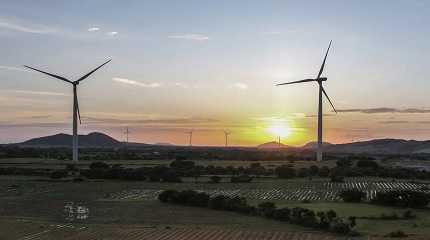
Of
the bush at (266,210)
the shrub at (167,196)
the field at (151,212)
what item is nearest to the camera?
the field at (151,212)

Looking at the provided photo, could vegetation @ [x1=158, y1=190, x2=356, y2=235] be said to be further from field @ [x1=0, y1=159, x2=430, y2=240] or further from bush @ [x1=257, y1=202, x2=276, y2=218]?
field @ [x1=0, y1=159, x2=430, y2=240]

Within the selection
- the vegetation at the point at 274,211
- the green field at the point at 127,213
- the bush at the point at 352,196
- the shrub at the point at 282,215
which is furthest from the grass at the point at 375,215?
the shrub at the point at 282,215

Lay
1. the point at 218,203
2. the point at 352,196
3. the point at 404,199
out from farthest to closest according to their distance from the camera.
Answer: the point at 352,196, the point at 404,199, the point at 218,203

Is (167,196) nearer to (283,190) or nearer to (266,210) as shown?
(266,210)

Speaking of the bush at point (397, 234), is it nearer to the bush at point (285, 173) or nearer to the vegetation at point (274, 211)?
the vegetation at point (274, 211)

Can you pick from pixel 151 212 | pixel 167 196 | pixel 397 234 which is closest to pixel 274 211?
pixel 151 212

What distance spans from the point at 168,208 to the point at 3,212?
18.4 m

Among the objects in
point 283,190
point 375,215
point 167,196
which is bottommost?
point 283,190

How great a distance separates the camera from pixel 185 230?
5378cm

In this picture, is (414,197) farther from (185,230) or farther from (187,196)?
(185,230)

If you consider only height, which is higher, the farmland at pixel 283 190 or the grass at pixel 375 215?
the grass at pixel 375 215

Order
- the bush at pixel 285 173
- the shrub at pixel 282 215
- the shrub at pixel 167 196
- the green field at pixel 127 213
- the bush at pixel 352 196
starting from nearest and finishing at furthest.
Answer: the green field at pixel 127 213, the shrub at pixel 282 215, the bush at pixel 352 196, the shrub at pixel 167 196, the bush at pixel 285 173

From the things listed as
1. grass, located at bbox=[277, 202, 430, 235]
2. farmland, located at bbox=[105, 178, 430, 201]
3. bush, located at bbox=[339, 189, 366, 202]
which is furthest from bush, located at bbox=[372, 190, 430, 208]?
farmland, located at bbox=[105, 178, 430, 201]

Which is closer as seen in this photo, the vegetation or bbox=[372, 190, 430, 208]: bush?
the vegetation
